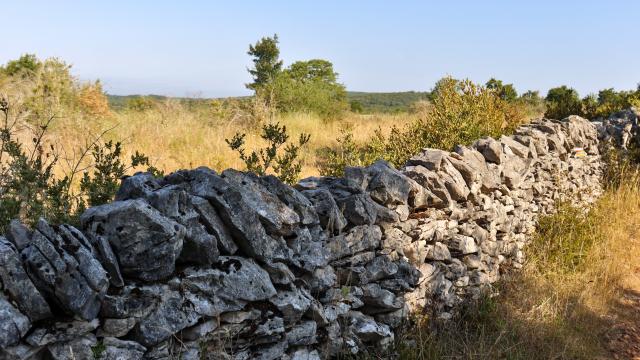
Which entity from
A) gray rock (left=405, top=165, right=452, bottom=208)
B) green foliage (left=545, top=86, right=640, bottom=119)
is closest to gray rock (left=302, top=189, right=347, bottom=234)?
gray rock (left=405, top=165, right=452, bottom=208)

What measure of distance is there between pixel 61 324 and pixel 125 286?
0.34 meters

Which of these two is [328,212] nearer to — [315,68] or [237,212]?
[237,212]

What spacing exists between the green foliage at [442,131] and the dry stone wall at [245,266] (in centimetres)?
165

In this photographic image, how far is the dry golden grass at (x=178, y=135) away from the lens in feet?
29.3

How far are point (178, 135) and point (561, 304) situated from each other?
7735 millimetres

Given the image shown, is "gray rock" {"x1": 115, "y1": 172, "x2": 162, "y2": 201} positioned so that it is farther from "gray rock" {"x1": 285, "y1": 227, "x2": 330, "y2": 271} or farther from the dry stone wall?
"gray rock" {"x1": 285, "y1": 227, "x2": 330, "y2": 271}

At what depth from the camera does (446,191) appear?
4.95 meters

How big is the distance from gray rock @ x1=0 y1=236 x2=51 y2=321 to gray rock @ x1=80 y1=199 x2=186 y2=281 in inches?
Answer: 16.7

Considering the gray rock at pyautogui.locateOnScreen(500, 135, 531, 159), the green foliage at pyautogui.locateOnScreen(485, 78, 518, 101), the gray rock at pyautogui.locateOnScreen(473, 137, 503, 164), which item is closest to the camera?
the gray rock at pyautogui.locateOnScreen(473, 137, 503, 164)

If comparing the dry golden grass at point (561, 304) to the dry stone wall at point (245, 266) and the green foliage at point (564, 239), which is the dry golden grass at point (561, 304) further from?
the dry stone wall at point (245, 266)

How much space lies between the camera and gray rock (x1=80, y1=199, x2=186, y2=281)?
258 centimetres

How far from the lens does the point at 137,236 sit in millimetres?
2578

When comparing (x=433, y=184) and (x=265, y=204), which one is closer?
(x=265, y=204)

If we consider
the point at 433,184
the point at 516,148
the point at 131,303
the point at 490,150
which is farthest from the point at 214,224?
the point at 516,148
